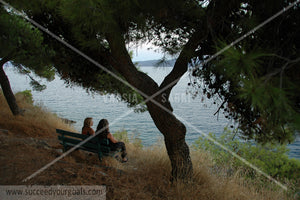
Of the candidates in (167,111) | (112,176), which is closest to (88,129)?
(112,176)

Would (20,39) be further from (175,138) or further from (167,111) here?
(175,138)

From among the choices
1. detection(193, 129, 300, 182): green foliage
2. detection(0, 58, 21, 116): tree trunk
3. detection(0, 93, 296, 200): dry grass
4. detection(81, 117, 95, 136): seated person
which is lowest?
detection(193, 129, 300, 182): green foliage

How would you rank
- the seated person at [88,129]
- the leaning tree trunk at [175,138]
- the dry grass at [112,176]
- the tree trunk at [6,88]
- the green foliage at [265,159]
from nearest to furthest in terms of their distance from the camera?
the dry grass at [112,176], the leaning tree trunk at [175,138], the seated person at [88,129], the tree trunk at [6,88], the green foliage at [265,159]

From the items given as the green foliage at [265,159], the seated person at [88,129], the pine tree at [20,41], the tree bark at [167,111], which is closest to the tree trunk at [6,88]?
the seated person at [88,129]

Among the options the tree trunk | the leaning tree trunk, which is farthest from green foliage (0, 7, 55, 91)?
the tree trunk

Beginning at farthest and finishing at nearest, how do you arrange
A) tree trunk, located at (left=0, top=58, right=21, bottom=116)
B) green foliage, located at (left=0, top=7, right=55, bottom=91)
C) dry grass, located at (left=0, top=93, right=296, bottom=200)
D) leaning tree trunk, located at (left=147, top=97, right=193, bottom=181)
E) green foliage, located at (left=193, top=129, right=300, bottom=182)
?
green foliage, located at (left=193, top=129, right=300, bottom=182) → tree trunk, located at (left=0, top=58, right=21, bottom=116) → leaning tree trunk, located at (left=147, top=97, right=193, bottom=181) → dry grass, located at (left=0, top=93, right=296, bottom=200) → green foliage, located at (left=0, top=7, right=55, bottom=91)

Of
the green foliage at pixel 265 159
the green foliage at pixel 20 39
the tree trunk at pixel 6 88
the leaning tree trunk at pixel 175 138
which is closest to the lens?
the green foliage at pixel 20 39

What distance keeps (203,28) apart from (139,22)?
97 centimetres

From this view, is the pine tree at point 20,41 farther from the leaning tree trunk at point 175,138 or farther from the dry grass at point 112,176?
the leaning tree trunk at point 175,138

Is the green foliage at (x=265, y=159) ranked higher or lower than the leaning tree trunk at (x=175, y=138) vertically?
lower

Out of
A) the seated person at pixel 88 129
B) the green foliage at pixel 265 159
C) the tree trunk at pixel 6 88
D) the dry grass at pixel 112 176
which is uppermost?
the tree trunk at pixel 6 88

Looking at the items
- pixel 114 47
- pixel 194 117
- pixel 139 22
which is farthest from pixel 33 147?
pixel 194 117

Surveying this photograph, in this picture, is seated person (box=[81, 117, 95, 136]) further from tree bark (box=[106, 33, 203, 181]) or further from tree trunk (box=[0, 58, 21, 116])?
tree trunk (box=[0, 58, 21, 116])

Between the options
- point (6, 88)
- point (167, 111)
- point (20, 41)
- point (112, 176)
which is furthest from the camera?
point (6, 88)
